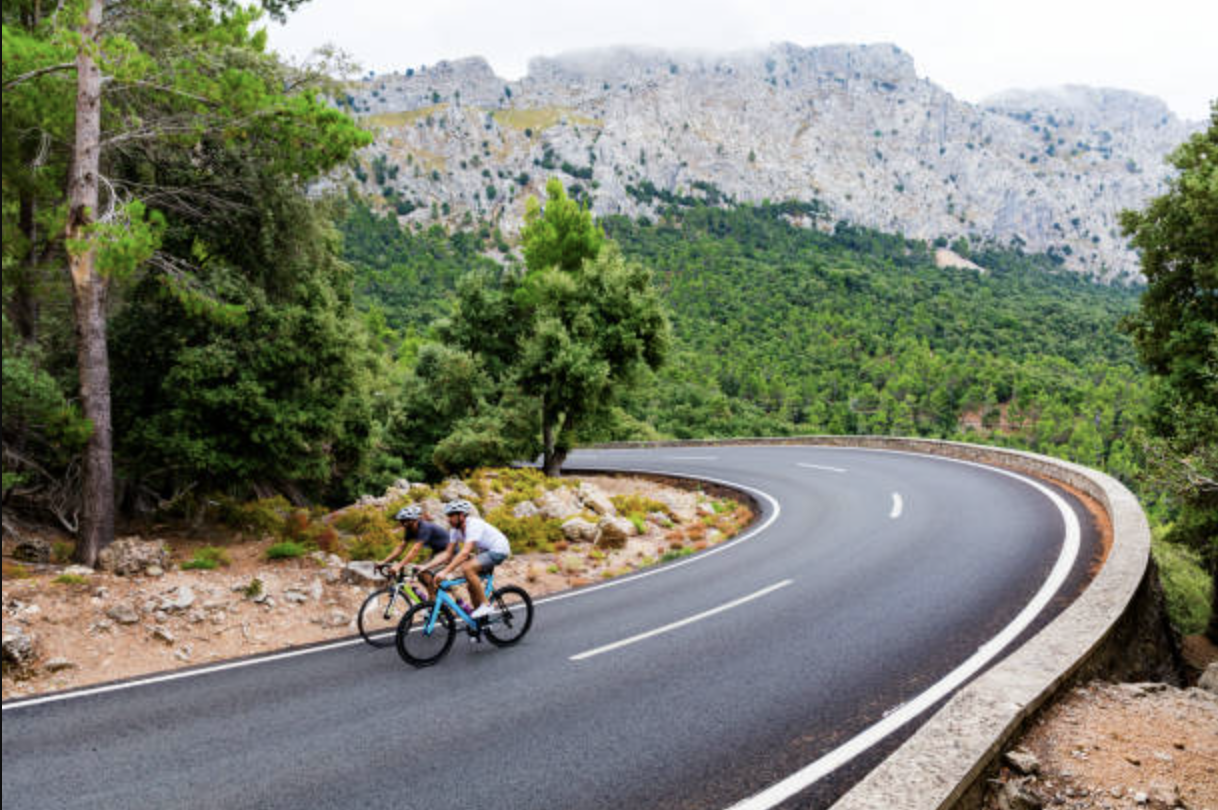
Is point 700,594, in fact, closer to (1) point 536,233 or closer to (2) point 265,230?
(2) point 265,230

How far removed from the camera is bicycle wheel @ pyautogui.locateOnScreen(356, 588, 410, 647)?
25.0 feet

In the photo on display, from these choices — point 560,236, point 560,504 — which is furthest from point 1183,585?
point 560,236

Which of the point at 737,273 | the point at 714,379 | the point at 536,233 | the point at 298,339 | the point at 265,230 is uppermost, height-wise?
the point at 737,273

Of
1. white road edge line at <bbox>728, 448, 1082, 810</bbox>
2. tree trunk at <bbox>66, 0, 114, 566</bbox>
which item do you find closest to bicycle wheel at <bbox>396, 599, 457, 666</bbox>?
white road edge line at <bbox>728, 448, 1082, 810</bbox>

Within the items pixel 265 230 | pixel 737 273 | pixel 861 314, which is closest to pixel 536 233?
pixel 265 230

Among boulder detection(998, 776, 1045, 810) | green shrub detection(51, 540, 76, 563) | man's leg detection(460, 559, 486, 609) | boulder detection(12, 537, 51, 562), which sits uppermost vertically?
boulder detection(998, 776, 1045, 810)

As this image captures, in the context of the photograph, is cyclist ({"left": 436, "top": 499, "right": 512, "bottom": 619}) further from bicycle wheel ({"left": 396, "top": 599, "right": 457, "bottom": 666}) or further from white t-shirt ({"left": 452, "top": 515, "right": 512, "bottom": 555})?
bicycle wheel ({"left": 396, "top": 599, "right": 457, "bottom": 666})

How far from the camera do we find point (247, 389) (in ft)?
34.8

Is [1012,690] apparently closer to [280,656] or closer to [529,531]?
[280,656]

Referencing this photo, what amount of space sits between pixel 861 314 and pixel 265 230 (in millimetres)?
105640

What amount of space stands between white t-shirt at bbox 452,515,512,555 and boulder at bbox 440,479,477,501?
7.72m

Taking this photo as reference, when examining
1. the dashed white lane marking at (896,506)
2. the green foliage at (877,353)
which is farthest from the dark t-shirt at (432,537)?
the green foliage at (877,353)

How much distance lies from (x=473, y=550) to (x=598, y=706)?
9.37 ft

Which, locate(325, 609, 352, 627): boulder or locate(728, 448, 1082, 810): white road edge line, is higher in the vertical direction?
locate(728, 448, 1082, 810): white road edge line
